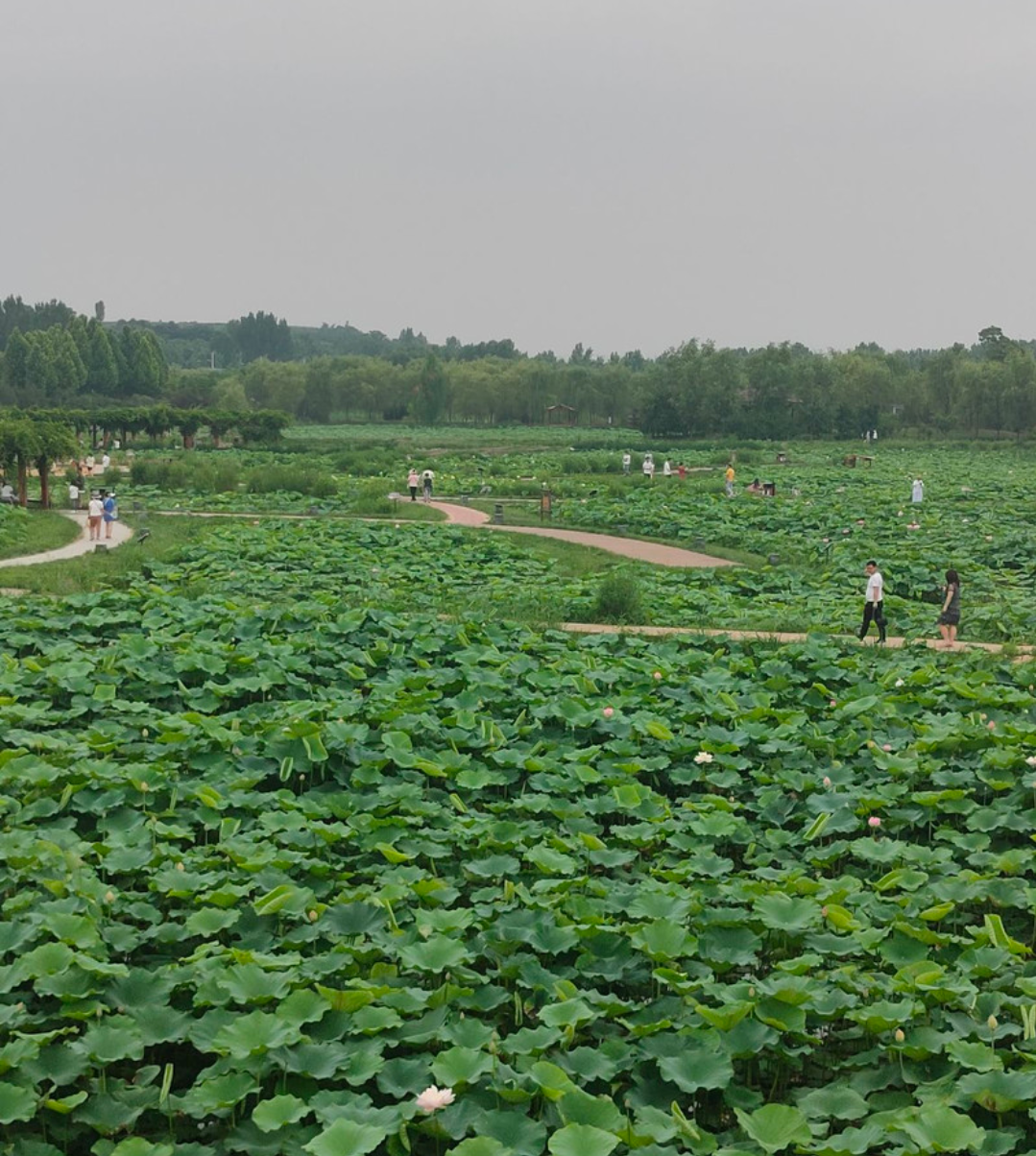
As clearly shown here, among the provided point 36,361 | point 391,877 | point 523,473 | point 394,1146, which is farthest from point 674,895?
point 36,361

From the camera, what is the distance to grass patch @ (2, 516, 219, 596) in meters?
15.0

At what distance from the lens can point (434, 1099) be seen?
4.22 meters

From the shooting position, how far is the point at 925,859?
6625 mm

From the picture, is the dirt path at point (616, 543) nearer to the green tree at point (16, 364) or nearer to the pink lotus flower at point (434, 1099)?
the pink lotus flower at point (434, 1099)

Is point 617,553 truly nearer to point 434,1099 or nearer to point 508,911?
point 508,911

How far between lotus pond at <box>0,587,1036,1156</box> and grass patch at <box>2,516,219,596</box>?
501 centimetres

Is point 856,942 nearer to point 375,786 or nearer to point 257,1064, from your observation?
point 257,1064

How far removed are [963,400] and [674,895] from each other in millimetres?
Result: 60155

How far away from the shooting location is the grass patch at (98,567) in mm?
15047

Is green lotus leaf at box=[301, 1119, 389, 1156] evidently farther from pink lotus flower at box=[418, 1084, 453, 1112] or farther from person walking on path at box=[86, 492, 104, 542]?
person walking on path at box=[86, 492, 104, 542]

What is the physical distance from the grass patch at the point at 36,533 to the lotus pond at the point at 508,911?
8895 mm

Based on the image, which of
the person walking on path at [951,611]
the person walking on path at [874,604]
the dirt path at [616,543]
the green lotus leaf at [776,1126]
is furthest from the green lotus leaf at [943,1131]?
the dirt path at [616,543]

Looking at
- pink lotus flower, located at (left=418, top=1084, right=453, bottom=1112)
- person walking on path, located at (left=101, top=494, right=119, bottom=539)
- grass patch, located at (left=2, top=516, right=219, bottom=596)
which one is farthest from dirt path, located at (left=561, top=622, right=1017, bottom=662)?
person walking on path, located at (left=101, top=494, right=119, bottom=539)

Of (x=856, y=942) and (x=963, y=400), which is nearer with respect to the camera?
(x=856, y=942)
